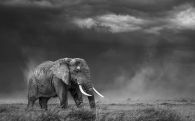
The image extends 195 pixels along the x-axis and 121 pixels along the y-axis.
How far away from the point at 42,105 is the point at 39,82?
58.6 inches

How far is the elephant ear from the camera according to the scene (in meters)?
19.4

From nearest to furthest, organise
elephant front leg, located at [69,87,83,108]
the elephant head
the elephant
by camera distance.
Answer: the elephant head < the elephant < elephant front leg, located at [69,87,83,108]

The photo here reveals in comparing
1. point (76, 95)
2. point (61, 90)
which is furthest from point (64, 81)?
point (76, 95)

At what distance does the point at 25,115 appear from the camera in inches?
552

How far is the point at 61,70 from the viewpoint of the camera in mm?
19719

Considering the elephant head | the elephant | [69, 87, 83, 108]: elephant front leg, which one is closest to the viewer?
the elephant head

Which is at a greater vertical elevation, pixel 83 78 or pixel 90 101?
pixel 83 78

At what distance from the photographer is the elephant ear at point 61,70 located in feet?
63.7

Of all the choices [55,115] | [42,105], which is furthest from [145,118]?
[42,105]

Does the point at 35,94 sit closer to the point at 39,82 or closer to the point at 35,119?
the point at 39,82

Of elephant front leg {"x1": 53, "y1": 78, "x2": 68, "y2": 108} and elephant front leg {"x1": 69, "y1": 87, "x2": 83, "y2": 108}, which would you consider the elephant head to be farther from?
elephant front leg {"x1": 53, "y1": 78, "x2": 68, "y2": 108}

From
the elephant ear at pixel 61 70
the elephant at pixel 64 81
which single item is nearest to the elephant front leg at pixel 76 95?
the elephant at pixel 64 81

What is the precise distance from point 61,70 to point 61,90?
1.12 m

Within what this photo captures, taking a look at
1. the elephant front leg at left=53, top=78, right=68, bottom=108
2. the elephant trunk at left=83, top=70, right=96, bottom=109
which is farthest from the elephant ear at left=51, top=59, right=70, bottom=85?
the elephant trunk at left=83, top=70, right=96, bottom=109
